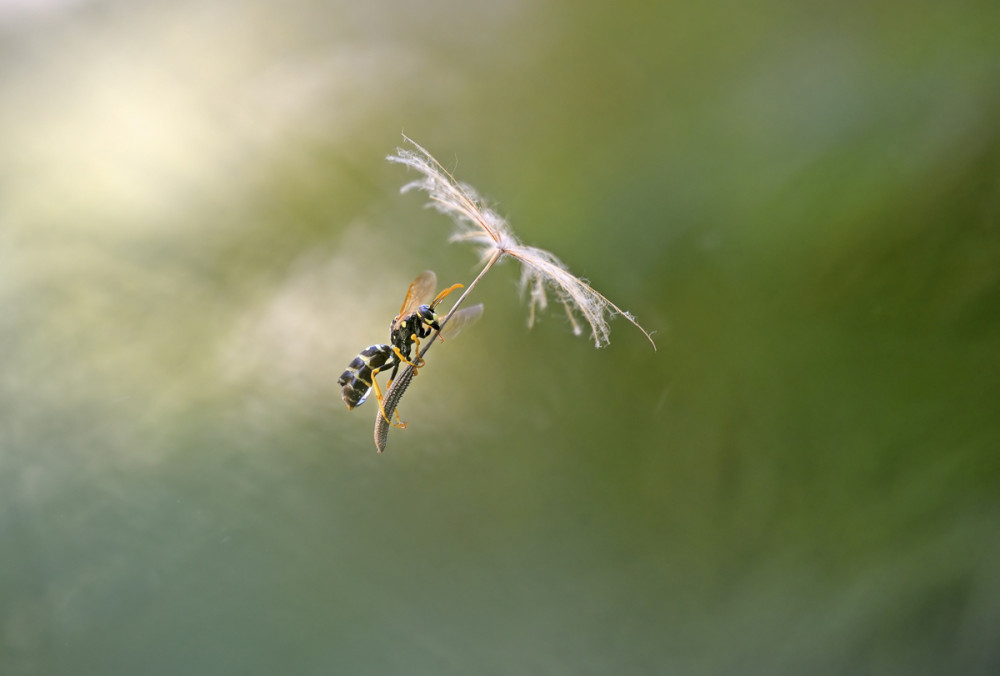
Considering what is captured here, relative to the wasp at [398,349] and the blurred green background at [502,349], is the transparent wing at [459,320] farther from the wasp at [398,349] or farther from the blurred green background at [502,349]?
the blurred green background at [502,349]

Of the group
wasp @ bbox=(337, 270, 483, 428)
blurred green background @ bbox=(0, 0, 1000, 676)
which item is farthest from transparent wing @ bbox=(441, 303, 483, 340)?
blurred green background @ bbox=(0, 0, 1000, 676)

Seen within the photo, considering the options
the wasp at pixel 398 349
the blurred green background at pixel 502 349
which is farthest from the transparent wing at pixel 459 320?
the blurred green background at pixel 502 349

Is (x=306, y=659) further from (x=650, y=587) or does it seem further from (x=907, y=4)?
(x=907, y=4)

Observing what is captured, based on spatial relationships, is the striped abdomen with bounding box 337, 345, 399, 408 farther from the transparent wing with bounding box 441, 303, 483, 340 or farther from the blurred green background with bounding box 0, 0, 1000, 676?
the blurred green background with bounding box 0, 0, 1000, 676

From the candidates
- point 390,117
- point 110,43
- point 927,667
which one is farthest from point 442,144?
point 927,667

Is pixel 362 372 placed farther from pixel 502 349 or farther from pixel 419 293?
pixel 502 349

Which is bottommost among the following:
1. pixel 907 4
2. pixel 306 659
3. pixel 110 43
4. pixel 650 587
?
pixel 306 659

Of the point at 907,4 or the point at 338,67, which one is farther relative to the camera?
the point at 338,67

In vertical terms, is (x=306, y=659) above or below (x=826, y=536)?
below
